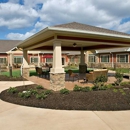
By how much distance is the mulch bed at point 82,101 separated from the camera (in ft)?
18.9

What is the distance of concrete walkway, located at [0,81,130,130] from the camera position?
13.7 feet

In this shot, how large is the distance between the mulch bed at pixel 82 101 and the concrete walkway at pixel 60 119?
35 centimetres

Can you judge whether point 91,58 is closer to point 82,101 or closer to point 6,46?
point 6,46

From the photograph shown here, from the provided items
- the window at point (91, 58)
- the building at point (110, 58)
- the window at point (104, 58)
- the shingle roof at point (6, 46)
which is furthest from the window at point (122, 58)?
the shingle roof at point (6, 46)

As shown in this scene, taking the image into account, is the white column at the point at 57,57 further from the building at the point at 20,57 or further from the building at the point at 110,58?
the building at the point at 110,58

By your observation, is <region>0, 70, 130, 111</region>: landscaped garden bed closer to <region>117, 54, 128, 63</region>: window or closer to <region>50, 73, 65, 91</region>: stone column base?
<region>50, 73, 65, 91</region>: stone column base

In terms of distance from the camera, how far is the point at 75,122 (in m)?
4.48

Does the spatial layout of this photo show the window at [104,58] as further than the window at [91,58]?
No

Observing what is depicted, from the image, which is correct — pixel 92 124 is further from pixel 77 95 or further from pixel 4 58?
pixel 4 58

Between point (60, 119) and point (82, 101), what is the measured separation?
1.70 m

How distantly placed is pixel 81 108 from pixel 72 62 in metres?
34.8

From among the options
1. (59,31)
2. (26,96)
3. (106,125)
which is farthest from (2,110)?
(59,31)

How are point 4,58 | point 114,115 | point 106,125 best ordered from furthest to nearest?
point 4,58 < point 114,115 < point 106,125

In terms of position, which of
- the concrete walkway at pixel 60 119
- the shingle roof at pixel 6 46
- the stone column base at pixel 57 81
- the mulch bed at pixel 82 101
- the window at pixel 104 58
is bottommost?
the concrete walkway at pixel 60 119
